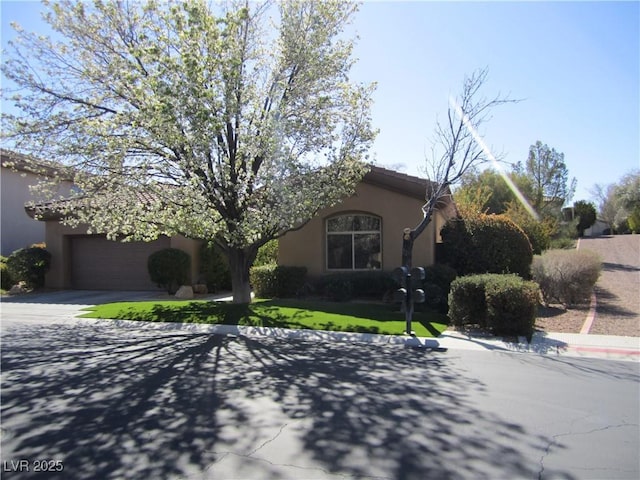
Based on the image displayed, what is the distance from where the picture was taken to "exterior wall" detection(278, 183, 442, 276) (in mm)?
15250

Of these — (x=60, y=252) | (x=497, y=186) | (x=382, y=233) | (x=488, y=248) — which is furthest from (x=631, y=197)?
(x=60, y=252)

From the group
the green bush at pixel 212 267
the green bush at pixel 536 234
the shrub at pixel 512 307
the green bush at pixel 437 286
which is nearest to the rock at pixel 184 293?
the green bush at pixel 212 267

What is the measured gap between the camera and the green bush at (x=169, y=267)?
17.2 meters

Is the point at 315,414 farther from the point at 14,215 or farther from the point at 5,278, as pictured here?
the point at 14,215

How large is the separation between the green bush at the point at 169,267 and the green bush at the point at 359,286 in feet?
19.1

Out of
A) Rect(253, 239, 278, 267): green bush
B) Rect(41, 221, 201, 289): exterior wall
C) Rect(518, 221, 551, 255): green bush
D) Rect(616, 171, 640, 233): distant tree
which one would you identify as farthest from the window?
Rect(616, 171, 640, 233): distant tree

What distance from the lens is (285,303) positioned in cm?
1373

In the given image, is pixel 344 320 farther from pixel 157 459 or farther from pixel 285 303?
pixel 157 459

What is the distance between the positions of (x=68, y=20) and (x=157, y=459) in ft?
38.3

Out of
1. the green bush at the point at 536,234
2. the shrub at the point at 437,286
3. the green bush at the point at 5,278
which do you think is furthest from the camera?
the green bush at the point at 536,234

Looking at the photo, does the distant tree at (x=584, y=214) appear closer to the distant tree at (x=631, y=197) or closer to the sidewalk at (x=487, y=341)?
the distant tree at (x=631, y=197)

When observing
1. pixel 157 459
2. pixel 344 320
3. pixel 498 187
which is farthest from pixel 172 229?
pixel 498 187

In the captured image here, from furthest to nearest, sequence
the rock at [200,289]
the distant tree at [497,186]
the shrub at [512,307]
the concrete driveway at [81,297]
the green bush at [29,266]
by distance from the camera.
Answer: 1. the distant tree at [497,186]
2. the green bush at [29,266]
3. the rock at [200,289]
4. the concrete driveway at [81,297]
5. the shrub at [512,307]

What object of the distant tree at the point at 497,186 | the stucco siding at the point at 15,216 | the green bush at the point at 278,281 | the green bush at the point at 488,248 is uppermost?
the distant tree at the point at 497,186
